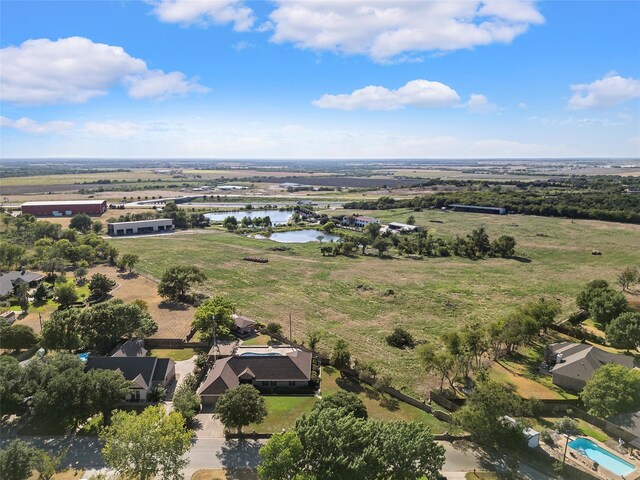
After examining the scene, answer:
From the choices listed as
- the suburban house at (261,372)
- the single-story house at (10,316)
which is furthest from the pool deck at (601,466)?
the single-story house at (10,316)

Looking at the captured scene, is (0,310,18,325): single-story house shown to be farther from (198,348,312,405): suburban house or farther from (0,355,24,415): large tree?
(198,348,312,405): suburban house

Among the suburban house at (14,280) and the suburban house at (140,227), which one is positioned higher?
the suburban house at (140,227)

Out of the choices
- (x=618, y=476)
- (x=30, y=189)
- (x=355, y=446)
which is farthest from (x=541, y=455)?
(x=30, y=189)

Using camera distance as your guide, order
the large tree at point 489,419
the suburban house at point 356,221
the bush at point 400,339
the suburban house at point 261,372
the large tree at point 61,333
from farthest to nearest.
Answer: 1. the suburban house at point 356,221
2. the bush at point 400,339
3. the large tree at point 61,333
4. the suburban house at point 261,372
5. the large tree at point 489,419

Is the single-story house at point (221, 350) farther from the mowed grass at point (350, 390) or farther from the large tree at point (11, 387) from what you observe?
the large tree at point (11, 387)

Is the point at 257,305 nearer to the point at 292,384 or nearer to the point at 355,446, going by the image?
the point at 292,384

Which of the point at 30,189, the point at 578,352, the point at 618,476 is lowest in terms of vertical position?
the point at 618,476
